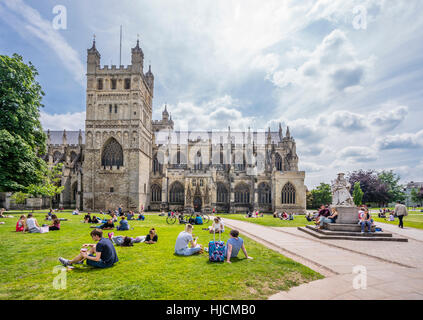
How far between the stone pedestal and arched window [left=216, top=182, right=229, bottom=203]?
2715 centimetres

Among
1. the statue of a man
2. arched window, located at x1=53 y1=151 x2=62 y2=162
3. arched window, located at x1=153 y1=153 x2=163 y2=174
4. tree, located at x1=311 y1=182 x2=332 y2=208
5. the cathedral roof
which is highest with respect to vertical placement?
the cathedral roof

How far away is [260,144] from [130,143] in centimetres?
2596

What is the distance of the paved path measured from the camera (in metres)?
4.39

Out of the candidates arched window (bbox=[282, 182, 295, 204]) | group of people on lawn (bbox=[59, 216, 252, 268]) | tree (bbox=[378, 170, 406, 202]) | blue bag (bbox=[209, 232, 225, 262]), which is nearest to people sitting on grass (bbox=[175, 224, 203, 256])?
group of people on lawn (bbox=[59, 216, 252, 268])

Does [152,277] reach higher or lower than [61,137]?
lower

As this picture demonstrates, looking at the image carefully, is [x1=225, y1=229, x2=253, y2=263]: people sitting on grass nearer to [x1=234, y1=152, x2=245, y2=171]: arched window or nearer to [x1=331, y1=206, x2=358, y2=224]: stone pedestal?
[x1=331, y1=206, x2=358, y2=224]: stone pedestal

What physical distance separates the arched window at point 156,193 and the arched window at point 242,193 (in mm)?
13130

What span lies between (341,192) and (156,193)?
104ft

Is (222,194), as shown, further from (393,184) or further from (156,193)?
(393,184)

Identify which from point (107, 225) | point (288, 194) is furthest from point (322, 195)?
point (107, 225)

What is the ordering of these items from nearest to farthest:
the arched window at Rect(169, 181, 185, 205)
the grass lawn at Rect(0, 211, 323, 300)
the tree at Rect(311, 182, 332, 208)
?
the grass lawn at Rect(0, 211, 323, 300) → the arched window at Rect(169, 181, 185, 205) → the tree at Rect(311, 182, 332, 208)

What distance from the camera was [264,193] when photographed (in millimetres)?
39594
